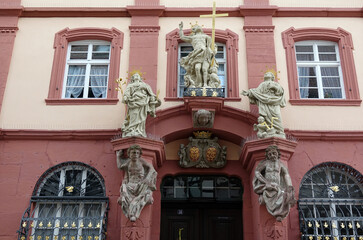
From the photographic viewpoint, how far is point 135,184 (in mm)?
8383

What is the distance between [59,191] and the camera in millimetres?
9438

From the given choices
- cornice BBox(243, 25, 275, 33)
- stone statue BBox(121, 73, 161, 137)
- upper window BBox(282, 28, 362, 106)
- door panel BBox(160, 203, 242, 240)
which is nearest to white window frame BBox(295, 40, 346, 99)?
upper window BBox(282, 28, 362, 106)

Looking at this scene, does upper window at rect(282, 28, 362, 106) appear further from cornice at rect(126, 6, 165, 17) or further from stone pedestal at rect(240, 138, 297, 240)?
cornice at rect(126, 6, 165, 17)

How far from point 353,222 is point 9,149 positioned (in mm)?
7067

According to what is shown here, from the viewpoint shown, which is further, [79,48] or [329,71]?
[79,48]

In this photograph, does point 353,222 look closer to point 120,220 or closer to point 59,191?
point 120,220

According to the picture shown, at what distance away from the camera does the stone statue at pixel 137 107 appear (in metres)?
8.77

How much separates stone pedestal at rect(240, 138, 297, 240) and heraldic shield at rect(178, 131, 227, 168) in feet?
1.65

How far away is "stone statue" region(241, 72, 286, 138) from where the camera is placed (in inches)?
349

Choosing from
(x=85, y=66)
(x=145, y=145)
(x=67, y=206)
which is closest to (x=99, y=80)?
(x=85, y=66)

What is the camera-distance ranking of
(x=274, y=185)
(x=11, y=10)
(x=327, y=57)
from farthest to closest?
(x=11, y=10), (x=327, y=57), (x=274, y=185)

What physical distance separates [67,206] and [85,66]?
3.41 m

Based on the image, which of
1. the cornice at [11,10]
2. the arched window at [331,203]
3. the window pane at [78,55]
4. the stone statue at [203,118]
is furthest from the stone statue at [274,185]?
the cornice at [11,10]

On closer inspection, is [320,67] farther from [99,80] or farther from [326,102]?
[99,80]
